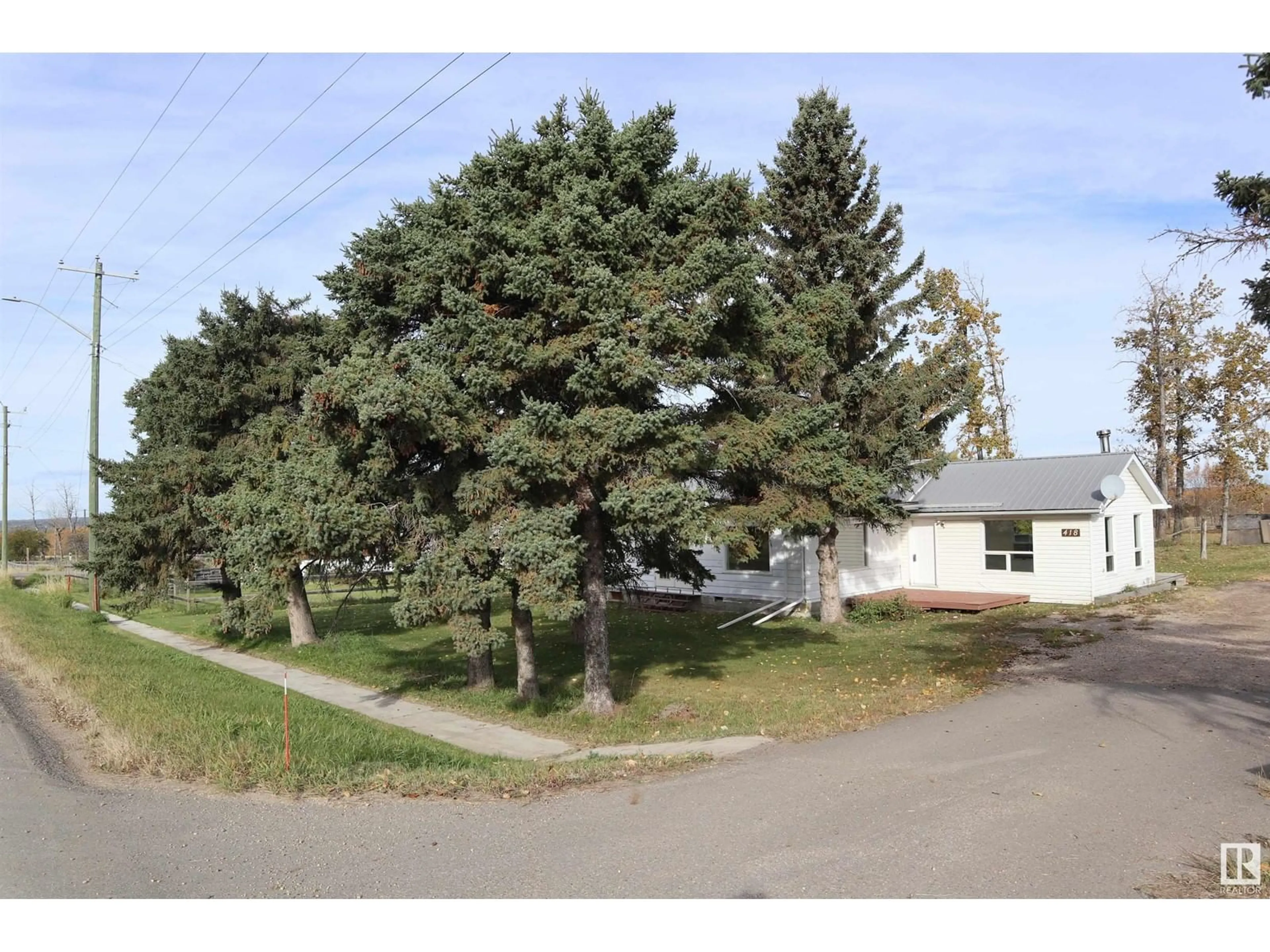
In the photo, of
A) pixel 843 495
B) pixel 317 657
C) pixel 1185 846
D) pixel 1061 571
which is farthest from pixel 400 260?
pixel 1061 571

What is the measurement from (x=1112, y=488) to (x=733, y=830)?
58.6ft

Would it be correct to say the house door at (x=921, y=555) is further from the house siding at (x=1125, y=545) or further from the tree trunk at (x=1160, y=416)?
the tree trunk at (x=1160, y=416)

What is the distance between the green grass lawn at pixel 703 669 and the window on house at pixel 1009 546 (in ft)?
4.93

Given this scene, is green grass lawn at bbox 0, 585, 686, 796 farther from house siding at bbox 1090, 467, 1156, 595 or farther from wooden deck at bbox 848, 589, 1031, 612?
house siding at bbox 1090, 467, 1156, 595

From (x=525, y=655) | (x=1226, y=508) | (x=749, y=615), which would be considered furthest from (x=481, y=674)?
(x=1226, y=508)

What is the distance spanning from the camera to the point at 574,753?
9336 mm

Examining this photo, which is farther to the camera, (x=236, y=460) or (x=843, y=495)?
(x=236, y=460)

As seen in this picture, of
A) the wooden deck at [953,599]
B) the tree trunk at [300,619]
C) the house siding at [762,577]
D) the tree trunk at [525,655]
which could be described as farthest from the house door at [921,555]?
the tree trunk at [300,619]

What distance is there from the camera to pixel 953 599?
21.4 m

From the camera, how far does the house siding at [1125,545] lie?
2092 centimetres

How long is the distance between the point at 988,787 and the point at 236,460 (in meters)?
16.8

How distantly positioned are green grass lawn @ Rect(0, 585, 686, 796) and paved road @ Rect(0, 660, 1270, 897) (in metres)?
0.50

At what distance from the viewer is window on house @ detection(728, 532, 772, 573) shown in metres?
21.8

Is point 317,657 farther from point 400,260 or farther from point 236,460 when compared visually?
point 400,260
